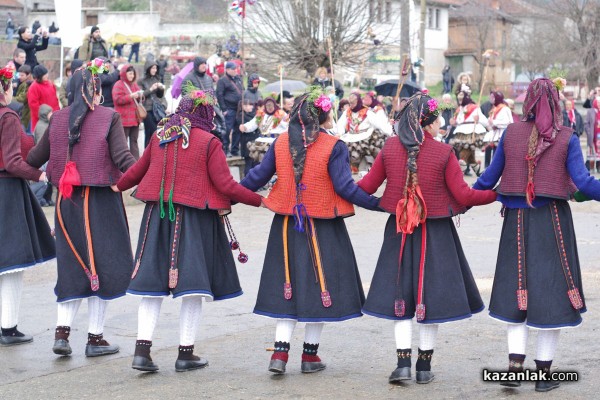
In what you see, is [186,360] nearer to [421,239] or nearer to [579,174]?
[421,239]

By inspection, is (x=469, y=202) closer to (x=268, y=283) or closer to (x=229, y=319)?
(x=268, y=283)

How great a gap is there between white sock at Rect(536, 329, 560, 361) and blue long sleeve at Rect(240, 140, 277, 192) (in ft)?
6.34

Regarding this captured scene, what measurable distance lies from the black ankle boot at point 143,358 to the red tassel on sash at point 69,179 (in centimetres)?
116

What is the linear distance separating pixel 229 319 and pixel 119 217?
4.80 feet

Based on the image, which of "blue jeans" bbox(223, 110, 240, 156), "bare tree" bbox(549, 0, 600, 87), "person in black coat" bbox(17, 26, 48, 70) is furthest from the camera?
"bare tree" bbox(549, 0, 600, 87)

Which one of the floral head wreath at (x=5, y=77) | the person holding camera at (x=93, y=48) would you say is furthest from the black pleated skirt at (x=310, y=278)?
the person holding camera at (x=93, y=48)

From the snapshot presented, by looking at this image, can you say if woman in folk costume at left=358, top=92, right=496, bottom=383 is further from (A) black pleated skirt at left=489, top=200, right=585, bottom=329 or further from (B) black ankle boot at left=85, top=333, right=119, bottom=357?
(B) black ankle boot at left=85, top=333, right=119, bottom=357

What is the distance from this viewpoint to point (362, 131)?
17234 millimetres

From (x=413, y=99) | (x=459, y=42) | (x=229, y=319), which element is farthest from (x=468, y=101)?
(x=459, y=42)

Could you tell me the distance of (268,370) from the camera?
6.90 m

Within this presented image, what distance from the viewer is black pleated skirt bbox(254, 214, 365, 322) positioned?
6801mm

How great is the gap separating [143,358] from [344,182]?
163cm

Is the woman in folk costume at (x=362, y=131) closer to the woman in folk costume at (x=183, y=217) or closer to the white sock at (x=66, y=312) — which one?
the white sock at (x=66, y=312)

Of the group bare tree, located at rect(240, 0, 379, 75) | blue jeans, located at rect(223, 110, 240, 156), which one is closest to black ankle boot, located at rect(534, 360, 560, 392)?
blue jeans, located at rect(223, 110, 240, 156)
